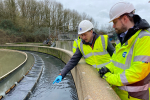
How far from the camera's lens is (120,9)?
152 centimetres

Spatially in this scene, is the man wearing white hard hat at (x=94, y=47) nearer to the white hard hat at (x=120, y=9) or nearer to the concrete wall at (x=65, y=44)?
the white hard hat at (x=120, y=9)

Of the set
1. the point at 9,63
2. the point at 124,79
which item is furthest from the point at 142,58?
the point at 9,63

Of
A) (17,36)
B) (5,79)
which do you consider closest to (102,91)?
(5,79)

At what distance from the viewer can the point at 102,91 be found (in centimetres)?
177

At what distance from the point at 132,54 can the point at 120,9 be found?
22.4 inches

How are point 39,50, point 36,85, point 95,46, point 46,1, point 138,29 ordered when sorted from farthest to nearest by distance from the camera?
point 46,1 → point 39,50 → point 36,85 → point 95,46 → point 138,29

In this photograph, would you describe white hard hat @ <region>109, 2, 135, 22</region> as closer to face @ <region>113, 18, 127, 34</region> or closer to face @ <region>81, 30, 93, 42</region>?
face @ <region>113, 18, 127, 34</region>

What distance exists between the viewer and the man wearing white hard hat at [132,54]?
1265 mm

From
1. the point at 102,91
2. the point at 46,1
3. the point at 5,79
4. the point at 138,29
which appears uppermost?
the point at 46,1

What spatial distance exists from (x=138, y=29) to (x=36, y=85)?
14.0 ft

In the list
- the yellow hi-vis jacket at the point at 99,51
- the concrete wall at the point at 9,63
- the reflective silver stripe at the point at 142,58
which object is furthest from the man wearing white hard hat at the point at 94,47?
the concrete wall at the point at 9,63

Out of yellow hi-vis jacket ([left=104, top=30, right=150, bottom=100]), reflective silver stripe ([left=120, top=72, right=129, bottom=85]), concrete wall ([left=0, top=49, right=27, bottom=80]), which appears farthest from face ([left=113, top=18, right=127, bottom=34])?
concrete wall ([left=0, top=49, right=27, bottom=80])

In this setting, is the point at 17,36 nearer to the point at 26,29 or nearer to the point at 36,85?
the point at 26,29

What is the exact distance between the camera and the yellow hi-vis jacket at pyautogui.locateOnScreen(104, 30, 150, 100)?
1251 mm
